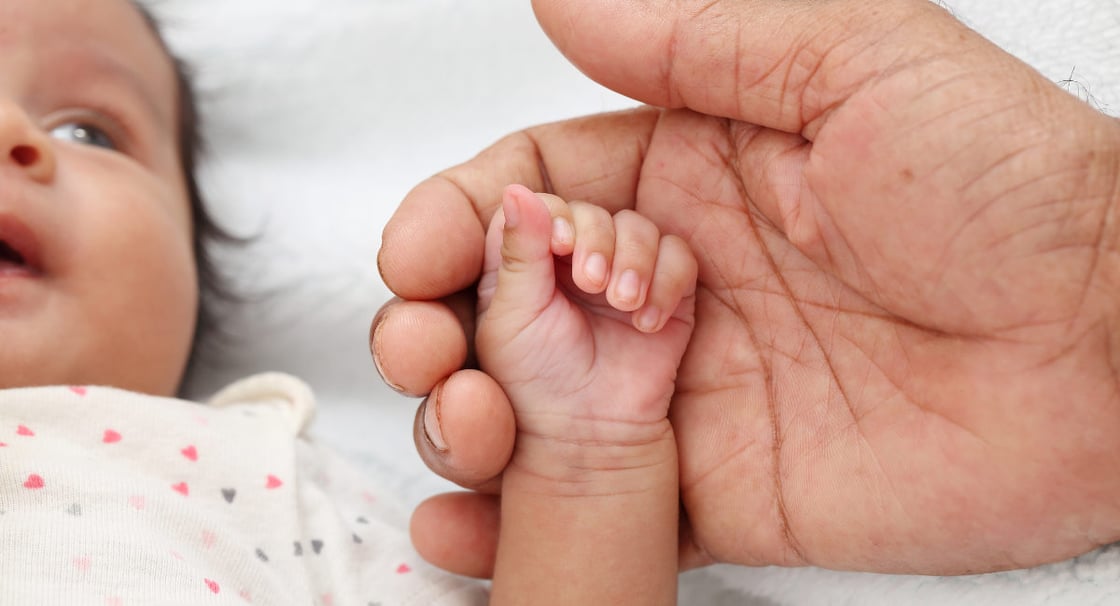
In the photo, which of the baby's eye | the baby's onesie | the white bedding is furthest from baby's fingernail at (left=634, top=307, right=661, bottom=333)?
the baby's eye

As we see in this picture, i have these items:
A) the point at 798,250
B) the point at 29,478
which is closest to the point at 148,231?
the point at 29,478

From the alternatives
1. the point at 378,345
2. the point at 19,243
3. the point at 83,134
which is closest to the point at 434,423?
the point at 378,345

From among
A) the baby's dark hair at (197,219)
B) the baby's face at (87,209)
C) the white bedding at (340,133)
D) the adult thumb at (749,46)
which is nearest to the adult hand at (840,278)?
the adult thumb at (749,46)

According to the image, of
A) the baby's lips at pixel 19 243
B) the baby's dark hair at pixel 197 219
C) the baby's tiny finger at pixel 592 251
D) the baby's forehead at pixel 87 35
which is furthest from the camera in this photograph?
the baby's dark hair at pixel 197 219

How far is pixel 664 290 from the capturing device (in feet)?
2.71

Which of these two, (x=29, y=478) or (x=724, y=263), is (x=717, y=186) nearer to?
(x=724, y=263)

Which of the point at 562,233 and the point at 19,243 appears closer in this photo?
the point at 562,233

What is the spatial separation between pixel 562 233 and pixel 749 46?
22 cm

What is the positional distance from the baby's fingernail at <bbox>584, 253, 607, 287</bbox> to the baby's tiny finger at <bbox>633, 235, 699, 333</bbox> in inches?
2.1

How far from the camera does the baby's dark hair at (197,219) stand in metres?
1.43

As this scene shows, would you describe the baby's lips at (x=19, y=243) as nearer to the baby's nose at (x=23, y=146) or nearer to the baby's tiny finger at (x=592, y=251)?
the baby's nose at (x=23, y=146)

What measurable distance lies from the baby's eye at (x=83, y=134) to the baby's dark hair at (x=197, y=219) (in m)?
0.18

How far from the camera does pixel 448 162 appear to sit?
4.96ft

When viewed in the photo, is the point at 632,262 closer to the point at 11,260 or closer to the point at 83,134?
the point at 11,260
